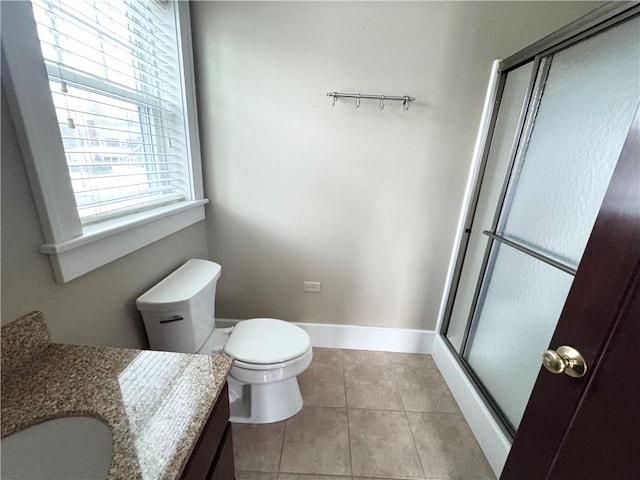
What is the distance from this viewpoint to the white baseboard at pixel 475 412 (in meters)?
1.23

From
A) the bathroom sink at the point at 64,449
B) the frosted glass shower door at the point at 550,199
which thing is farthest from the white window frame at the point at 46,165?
the frosted glass shower door at the point at 550,199

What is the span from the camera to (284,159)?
1.64 m

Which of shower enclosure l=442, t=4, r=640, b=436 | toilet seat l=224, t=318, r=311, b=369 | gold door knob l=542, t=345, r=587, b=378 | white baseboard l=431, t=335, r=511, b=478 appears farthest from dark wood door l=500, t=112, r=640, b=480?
toilet seat l=224, t=318, r=311, b=369

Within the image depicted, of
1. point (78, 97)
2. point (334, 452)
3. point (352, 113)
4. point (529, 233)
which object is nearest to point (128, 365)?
point (78, 97)

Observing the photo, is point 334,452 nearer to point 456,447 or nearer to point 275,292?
point 456,447

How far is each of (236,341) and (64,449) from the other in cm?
77

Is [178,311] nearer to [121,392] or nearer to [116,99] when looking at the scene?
[121,392]

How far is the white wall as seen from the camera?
143 centimetres

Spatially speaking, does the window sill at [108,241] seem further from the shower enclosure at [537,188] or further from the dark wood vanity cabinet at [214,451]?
the shower enclosure at [537,188]

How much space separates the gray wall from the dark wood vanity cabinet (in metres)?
0.57

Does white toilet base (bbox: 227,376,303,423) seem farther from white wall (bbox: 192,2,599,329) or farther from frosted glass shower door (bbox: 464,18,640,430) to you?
frosted glass shower door (bbox: 464,18,640,430)

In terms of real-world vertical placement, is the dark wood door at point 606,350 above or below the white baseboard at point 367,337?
above

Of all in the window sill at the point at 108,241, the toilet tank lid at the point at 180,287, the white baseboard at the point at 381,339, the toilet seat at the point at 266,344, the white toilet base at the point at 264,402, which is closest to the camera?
the window sill at the point at 108,241

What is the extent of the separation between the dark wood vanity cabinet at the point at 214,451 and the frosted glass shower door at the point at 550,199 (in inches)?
52.8
